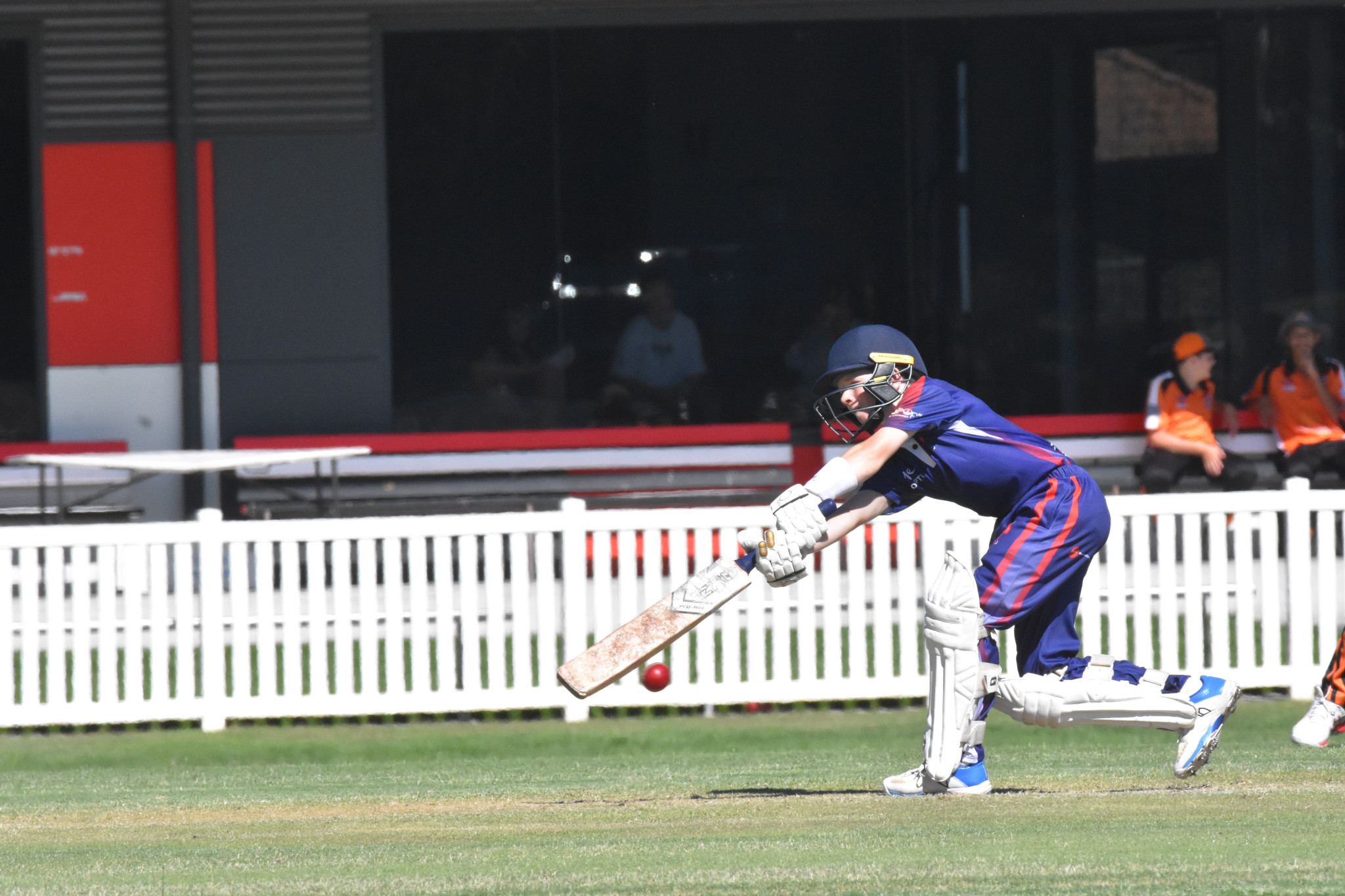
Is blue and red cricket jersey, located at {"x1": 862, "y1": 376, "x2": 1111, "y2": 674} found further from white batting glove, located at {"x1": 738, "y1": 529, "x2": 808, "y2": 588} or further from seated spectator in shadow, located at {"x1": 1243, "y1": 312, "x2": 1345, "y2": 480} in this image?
seated spectator in shadow, located at {"x1": 1243, "y1": 312, "x2": 1345, "y2": 480}

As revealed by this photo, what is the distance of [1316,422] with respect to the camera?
12492 mm

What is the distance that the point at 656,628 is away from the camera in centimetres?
558

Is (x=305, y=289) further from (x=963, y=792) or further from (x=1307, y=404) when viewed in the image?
(x=963, y=792)

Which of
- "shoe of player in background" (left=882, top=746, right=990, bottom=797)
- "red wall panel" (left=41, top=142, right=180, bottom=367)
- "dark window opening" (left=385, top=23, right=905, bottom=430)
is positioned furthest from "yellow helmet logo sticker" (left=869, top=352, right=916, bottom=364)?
"red wall panel" (left=41, top=142, right=180, bottom=367)

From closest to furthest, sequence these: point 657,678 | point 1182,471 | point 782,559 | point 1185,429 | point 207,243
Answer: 1. point 782,559
2. point 657,678
3. point 1185,429
4. point 1182,471
5. point 207,243

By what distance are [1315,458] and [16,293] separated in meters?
9.59

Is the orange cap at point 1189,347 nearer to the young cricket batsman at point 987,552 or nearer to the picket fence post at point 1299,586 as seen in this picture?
the picket fence post at point 1299,586

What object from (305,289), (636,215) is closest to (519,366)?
(636,215)

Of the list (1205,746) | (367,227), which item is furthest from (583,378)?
(1205,746)

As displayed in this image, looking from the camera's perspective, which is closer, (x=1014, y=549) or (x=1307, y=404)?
(x=1014, y=549)

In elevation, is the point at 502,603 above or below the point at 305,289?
below

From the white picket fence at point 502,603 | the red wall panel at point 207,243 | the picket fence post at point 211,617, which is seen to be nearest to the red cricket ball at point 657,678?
the white picket fence at point 502,603

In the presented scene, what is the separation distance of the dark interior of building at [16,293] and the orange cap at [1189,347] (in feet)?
27.5

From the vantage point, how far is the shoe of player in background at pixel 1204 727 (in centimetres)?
563
